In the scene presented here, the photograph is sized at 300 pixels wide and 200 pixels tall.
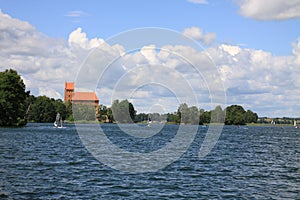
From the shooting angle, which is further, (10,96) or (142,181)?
(10,96)

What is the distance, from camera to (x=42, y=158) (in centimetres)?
4972

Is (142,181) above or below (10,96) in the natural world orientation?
below

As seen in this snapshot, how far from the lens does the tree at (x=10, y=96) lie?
437ft

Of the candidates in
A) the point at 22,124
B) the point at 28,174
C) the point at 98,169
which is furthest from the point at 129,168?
the point at 22,124

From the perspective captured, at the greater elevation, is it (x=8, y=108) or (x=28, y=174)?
(x=8, y=108)

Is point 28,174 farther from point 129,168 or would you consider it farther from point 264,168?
point 264,168

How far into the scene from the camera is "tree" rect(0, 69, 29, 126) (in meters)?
133

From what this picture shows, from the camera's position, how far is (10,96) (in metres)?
134

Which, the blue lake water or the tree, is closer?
the blue lake water

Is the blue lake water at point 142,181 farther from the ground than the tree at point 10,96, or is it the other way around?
the tree at point 10,96

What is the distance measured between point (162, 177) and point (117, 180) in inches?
168

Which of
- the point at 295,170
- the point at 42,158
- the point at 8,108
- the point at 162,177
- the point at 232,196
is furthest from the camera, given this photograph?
the point at 8,108

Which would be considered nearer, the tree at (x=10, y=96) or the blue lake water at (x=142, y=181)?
the blue lake water at (x=142, y=181)

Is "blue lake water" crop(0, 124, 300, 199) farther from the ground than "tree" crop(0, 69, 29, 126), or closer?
closer
